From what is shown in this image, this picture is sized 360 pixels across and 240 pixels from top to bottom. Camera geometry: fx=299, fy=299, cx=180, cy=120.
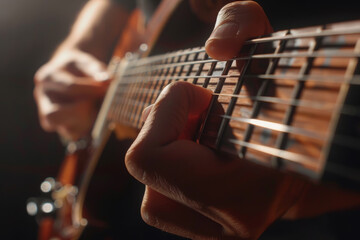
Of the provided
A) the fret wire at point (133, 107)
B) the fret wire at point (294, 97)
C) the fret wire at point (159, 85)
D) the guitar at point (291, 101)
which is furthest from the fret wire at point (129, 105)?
the fret wire at point (294, 97)

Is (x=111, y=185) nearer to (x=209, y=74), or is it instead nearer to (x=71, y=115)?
(x=71, y=115)

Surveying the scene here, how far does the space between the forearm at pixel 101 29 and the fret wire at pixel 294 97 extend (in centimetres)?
129

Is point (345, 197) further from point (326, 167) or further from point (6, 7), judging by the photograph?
point (6, 7)

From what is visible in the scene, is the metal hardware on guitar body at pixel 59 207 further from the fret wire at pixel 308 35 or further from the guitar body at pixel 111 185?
the fret wire at pixel 308 35

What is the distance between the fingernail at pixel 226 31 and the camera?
0.36 m

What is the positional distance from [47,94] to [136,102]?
725mm

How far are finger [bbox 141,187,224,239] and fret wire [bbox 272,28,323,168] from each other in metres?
0.21

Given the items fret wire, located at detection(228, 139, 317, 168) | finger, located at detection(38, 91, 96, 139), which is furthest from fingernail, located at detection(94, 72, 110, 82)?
fret wire, located at detection(228, 139, 317, 168)

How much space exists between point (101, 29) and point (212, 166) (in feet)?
4.25

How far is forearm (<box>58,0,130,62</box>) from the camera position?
1428 mm

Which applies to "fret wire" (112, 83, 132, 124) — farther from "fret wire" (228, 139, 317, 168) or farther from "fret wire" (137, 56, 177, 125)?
"fret wire" (228, 139, 317, 168)

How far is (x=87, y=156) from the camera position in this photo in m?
1.13

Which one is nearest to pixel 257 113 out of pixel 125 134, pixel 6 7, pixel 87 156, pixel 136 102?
pixel 136 102

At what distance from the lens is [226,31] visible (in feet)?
1.19
